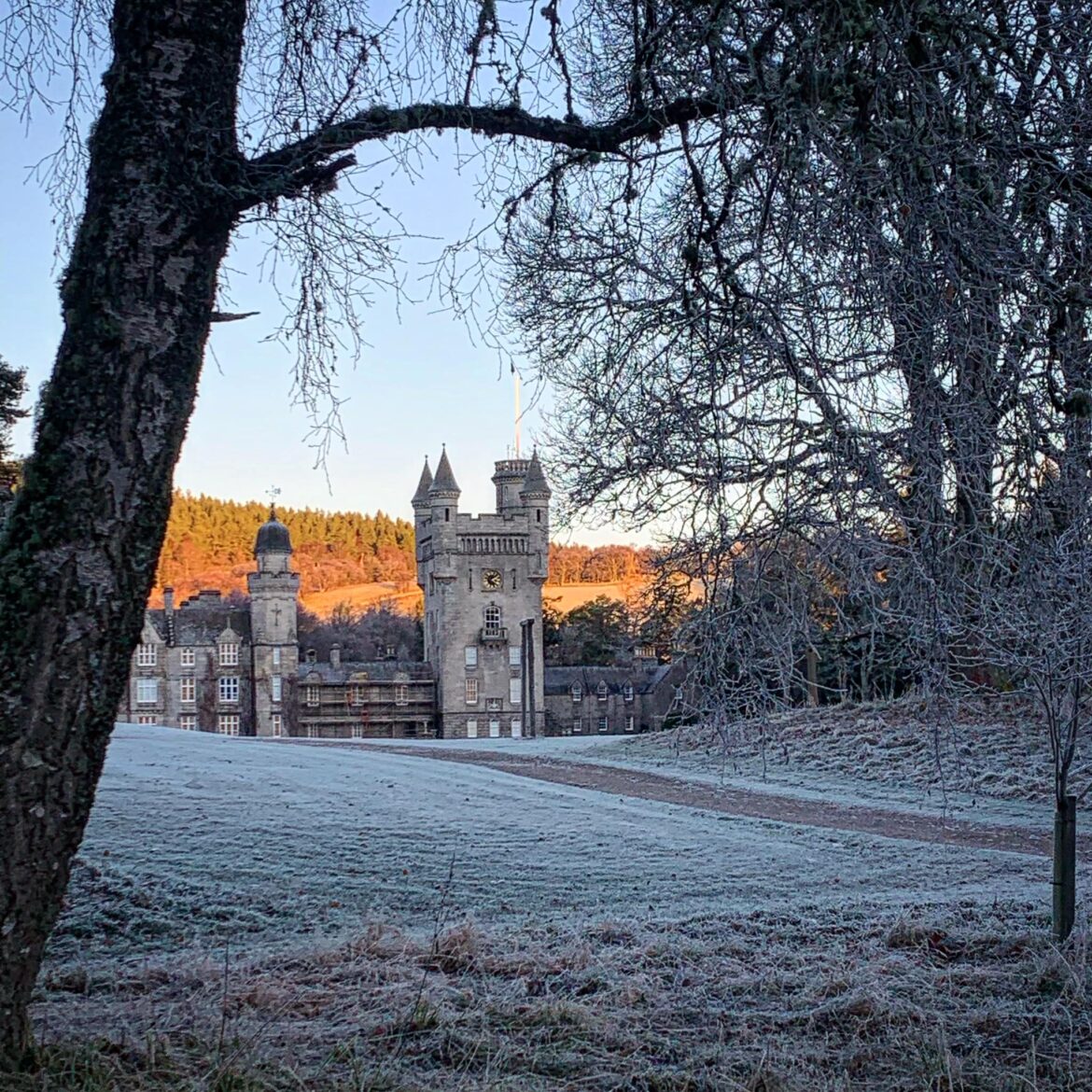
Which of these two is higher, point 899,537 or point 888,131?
point 888,131

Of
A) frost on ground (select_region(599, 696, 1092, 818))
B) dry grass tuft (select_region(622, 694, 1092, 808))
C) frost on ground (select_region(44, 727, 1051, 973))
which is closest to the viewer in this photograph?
frost on ground (select_region(44, 727, 1051, 973))

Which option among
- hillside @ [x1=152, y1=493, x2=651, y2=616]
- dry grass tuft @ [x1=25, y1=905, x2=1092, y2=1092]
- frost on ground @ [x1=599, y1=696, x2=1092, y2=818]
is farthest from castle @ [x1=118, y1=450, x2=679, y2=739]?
dry grass tuft @ [x1=25, y1=905, x2=1092, y2=1092]

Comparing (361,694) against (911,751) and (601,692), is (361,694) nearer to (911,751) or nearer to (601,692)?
(601,692)

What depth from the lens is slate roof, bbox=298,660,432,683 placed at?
63875mm

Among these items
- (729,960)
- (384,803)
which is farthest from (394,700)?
(729,960)

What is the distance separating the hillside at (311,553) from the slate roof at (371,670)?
59.1 feet

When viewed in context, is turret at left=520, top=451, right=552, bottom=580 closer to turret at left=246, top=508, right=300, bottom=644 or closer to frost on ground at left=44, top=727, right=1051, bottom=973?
turret at left=246, top=508, right=300, bottom=644

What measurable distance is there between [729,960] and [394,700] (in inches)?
2385

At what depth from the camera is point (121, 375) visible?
3863mm

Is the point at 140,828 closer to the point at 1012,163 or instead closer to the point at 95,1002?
the point at 95,1002

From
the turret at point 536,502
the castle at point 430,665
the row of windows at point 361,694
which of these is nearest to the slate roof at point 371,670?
the castle at point 430,665

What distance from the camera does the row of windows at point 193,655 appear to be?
6238 centimetres

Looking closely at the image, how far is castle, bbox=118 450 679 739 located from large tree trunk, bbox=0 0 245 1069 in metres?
57.6

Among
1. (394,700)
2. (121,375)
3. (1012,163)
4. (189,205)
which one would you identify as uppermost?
(1012,163)
